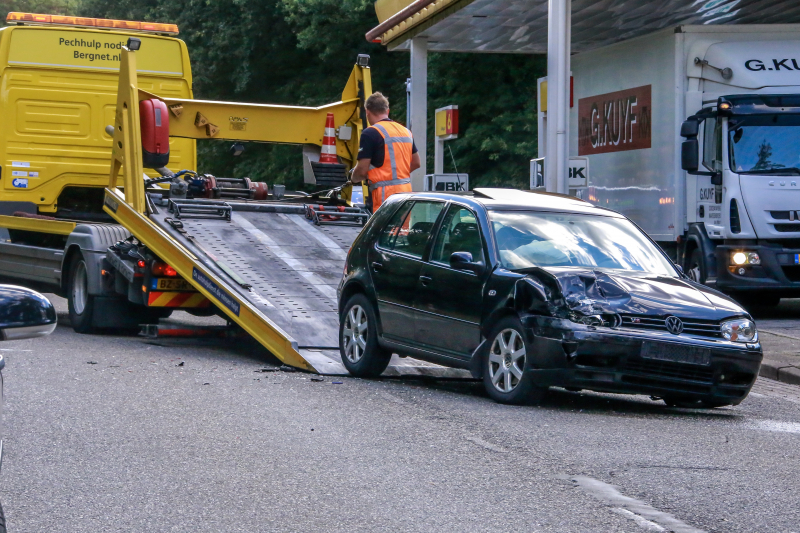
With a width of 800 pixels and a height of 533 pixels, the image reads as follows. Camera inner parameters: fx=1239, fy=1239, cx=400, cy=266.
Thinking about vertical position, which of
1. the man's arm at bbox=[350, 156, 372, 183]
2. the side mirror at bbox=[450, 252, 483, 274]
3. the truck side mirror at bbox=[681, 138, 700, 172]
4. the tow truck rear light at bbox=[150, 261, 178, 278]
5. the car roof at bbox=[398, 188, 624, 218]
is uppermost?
the truck side mirror at bbox=[681, 138, 700, 172]

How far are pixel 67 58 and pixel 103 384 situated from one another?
6927 millimetres

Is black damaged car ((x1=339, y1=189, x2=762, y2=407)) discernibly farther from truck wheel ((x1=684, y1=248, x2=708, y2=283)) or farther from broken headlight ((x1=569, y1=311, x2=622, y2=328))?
truck wheel ((x1=684, y1=248, x2=708, y2=283))

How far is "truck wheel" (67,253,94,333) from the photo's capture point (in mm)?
12812

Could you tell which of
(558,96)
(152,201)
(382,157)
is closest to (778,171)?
(558,96)

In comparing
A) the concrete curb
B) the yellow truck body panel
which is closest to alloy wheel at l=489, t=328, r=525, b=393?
the concrete curb

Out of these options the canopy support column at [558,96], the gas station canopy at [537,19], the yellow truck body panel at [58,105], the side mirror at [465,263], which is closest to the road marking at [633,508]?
the side mirror at [465,263]

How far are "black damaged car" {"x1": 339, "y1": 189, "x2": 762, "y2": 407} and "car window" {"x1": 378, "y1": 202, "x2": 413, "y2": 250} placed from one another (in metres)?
0.01

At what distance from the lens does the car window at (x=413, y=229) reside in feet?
30.7

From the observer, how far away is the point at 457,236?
29.7ft

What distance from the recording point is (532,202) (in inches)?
367

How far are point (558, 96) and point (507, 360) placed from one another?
8315 mm

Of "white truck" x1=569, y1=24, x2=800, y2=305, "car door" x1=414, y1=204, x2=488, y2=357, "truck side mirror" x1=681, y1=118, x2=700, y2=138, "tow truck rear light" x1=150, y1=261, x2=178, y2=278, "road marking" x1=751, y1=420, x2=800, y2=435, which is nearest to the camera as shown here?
"road marking" x1=751, y1=420, x2=800, y2=435

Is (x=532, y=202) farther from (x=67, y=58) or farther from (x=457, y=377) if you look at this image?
(x=67, y=58)

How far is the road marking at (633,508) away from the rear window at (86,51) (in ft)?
35.0
